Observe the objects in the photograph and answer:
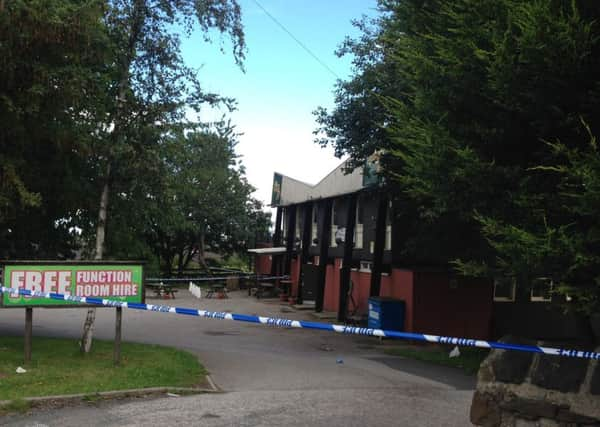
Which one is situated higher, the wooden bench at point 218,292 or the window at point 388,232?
the window at point 388,232

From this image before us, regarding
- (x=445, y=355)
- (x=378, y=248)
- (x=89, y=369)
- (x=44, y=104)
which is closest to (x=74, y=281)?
(x=89, y=369)

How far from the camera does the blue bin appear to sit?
1809 cm

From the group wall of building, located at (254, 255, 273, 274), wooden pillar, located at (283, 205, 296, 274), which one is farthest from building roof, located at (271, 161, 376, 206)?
wall of building, located at (254, 255, 273, 274)

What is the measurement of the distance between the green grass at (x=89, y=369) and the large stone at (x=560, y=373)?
17.6ft

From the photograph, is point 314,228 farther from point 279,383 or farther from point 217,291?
point 279,383

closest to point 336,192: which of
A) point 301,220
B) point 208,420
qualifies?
point 301,220

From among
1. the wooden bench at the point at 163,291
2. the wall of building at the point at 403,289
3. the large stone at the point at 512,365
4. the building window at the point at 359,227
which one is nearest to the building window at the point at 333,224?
the building window at the point at 359,227

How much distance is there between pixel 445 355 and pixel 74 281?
8.58 metres

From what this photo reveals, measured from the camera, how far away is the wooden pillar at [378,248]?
20.6m

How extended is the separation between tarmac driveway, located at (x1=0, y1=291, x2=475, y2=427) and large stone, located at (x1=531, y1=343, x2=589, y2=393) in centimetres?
208

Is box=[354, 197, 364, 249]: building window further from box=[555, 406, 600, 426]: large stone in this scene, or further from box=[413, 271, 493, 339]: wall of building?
box=[555, 406, 600, 426]: large stone

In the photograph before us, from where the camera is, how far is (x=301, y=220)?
34.6 m

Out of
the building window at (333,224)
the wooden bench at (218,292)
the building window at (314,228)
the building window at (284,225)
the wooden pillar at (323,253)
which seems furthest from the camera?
the building window at (284,225)

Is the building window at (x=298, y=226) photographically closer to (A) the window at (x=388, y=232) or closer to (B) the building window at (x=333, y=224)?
(B) the building window at (x=333, y=224)
